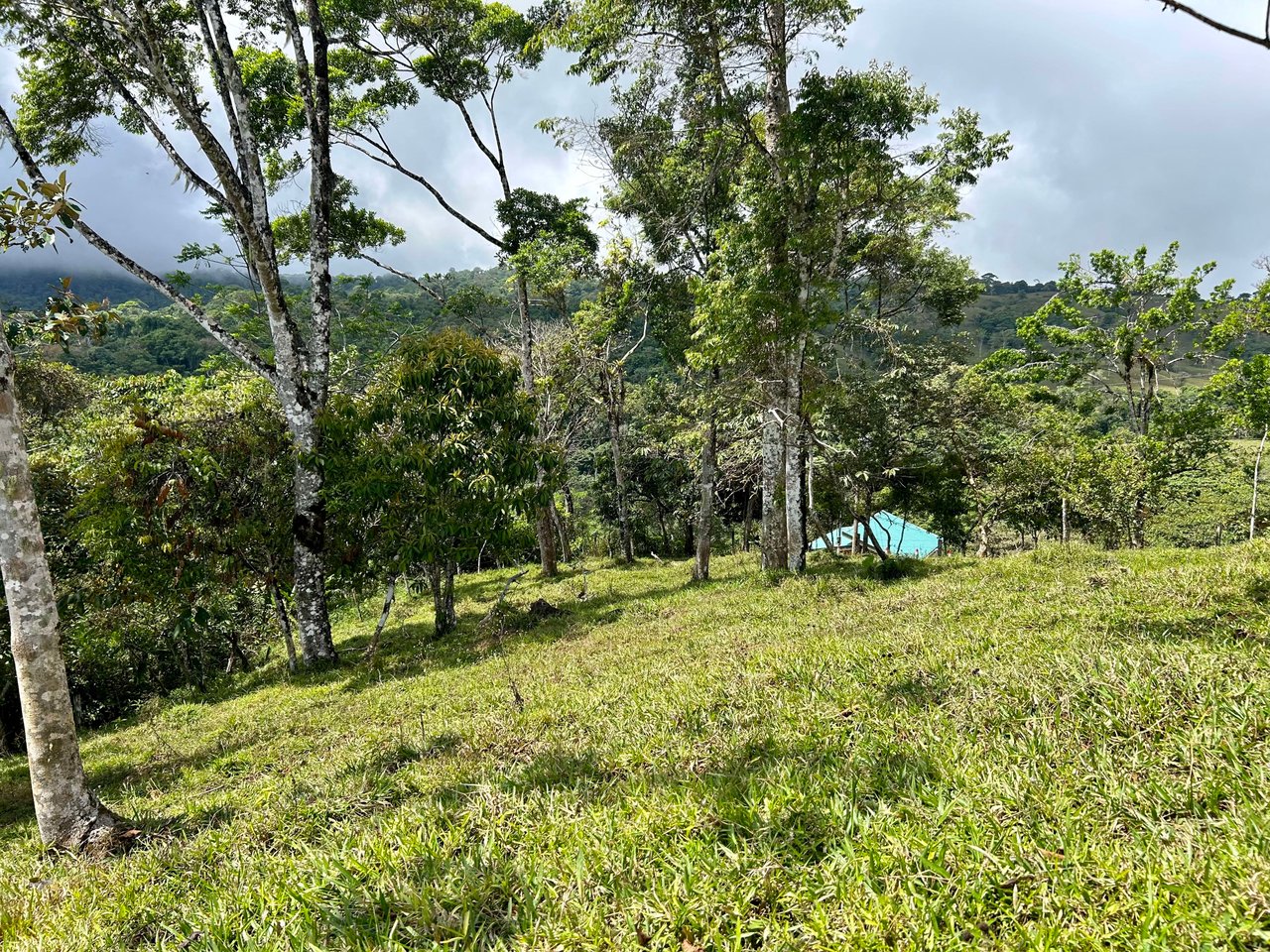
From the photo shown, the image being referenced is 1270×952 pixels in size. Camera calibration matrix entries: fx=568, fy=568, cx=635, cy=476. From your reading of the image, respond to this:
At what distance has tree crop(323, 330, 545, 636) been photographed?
10000 millimetres

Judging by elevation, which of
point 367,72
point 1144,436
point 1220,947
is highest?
point 367,72

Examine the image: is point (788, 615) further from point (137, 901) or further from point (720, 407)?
point (137, 901)

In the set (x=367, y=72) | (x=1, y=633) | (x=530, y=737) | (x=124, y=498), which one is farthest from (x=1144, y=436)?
(x=1, y=633)

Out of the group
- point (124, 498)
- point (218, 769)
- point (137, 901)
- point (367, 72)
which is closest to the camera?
point (137, 901)

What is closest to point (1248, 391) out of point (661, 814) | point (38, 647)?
point (661, 814)

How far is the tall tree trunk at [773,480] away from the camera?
1282 centimetres

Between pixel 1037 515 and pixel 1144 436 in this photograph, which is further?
pixel 1037 515

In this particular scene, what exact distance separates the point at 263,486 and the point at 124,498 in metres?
2.09

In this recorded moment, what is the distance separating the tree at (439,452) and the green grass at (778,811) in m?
4.28

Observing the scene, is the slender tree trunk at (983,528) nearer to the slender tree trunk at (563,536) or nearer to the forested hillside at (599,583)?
the forested hillside at (599,583)

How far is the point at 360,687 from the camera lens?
9453 millimetres

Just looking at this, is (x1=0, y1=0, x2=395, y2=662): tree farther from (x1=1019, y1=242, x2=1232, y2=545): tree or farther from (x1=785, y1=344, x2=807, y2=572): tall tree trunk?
(x1=1019, y1=242, x2=1232, y2=545): tree

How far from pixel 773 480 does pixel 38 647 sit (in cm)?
1246

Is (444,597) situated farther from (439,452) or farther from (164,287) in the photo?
(164,287)
